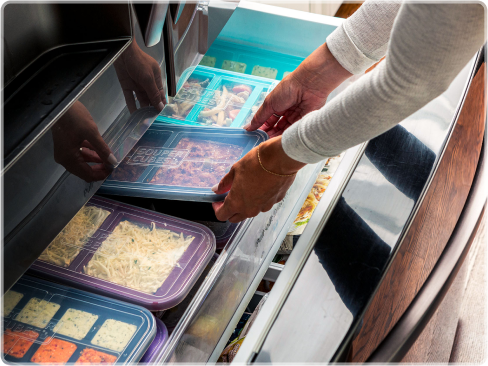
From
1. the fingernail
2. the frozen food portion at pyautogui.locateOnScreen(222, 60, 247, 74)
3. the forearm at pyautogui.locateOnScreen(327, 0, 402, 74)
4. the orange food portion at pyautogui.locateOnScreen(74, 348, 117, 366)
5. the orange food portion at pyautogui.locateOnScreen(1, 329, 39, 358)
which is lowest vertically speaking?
the orange food portion at pyautogui.locateOnScreen(1, 329, 39, 358)

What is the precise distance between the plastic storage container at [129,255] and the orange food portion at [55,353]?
0.13m

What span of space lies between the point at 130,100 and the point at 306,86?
0.66 meters

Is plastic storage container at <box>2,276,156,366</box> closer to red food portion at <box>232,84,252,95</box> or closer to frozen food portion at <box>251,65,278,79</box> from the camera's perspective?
red food portion at <box>232,84,252,95</box>

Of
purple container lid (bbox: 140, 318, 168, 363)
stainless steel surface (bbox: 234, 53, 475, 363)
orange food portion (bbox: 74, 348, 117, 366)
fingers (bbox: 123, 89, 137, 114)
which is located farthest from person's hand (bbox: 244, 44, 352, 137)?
orange food portion (bbox: 74, 348, 117, 366)

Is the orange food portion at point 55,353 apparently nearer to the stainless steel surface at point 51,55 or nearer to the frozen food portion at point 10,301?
the frozen food portion at point 10,301

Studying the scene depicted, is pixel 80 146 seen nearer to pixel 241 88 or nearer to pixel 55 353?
pixel 55 353

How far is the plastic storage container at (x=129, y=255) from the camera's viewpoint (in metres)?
0.89

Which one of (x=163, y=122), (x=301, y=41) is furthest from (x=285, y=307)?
(x=301, y=41)

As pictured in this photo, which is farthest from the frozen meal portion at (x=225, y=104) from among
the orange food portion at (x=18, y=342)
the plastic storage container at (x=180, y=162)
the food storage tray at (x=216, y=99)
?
the orange food portion at (x=18, y=342)

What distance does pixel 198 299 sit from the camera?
0.89 m

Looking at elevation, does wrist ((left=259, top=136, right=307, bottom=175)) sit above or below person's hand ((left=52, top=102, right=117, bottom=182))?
above

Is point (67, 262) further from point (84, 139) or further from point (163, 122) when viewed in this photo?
point (163, 122)

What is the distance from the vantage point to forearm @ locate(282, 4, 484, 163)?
0.61 m

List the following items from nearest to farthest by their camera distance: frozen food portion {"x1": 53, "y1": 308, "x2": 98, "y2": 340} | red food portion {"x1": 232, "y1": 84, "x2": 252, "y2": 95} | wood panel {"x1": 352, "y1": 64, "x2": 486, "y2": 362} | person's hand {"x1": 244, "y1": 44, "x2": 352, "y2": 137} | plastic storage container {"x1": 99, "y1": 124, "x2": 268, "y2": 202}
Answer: wood panel {"x1": 352, "y1": 64, "x2": 486, "y2": 362} < frozen food portion {"x1": 53, "y1": 308, "x2": 98, "y2": 340} < plastic storage container {"x1": 99, "y1": 124, "x2": 268, "y2": 202} < person's hand {"x1": 244, "y1": 44, "x2": 352, "y2": 137} < red food portion {"x1": 232, "y1": 84, "x2": 252, "y2": 95}
